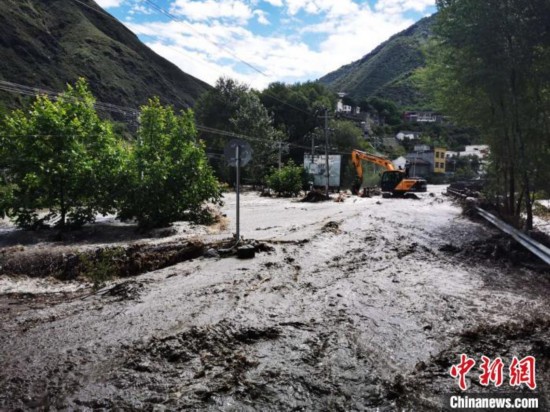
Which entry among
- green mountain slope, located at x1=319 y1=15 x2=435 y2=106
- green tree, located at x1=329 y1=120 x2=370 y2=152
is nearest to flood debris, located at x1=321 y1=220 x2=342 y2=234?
green tree, located at x1=329 y1=120 x2=370 y2=152

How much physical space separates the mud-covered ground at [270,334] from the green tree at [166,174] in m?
5.79

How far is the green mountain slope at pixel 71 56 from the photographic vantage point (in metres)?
103

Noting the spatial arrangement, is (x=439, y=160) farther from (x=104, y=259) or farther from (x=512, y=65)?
(x=104, y=259)

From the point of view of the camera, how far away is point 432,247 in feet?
34.5

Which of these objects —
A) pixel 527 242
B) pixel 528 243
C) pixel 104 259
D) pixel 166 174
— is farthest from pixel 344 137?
pixel 104 259

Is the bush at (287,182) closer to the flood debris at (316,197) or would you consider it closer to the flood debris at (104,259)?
the flood debris at (316,197)

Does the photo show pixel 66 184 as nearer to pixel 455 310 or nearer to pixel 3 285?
pixel 3 285

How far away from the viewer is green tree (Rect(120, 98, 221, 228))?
1416cm

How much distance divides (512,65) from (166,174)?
10633 millimetres

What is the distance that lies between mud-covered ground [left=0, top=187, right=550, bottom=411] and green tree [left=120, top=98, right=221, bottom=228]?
5788mm

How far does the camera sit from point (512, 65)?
10.9 m

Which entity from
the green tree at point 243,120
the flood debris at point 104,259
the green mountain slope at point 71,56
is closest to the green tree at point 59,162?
the flood debris at point 104,259

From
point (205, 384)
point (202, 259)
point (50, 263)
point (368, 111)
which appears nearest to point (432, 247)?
point (202, 259)

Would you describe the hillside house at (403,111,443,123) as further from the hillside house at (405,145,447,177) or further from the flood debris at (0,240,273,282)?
the flood debris at (0,240,273,282)
